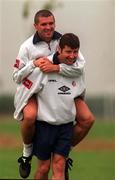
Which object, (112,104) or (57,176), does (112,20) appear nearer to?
(112,104)

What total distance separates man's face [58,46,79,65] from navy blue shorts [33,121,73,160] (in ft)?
2.02

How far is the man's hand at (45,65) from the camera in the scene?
6.67 meters

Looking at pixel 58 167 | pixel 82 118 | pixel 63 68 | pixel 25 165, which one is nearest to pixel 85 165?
pixel 25 165

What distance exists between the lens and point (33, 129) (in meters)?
6.86

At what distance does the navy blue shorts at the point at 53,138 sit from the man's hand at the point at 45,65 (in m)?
0.51

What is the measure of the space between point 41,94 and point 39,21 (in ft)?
2.22

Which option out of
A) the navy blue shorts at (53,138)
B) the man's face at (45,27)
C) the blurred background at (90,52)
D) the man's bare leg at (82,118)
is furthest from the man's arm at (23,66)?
the blurred background at (90,52)

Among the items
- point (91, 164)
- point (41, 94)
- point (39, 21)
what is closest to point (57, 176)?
point (41, 94)

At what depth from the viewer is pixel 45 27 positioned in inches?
265

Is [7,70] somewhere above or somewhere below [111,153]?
below

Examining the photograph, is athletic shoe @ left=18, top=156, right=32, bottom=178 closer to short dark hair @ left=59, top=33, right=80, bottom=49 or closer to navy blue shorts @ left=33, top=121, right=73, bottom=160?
navy blue shorts @ left=33, top=121, right=73, bottom=160

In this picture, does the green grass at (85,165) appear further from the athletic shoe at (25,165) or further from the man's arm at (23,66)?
the man's arm at (23,66)

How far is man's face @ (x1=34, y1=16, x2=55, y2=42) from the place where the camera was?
671cm

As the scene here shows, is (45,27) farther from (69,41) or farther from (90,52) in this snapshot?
(90,52)
